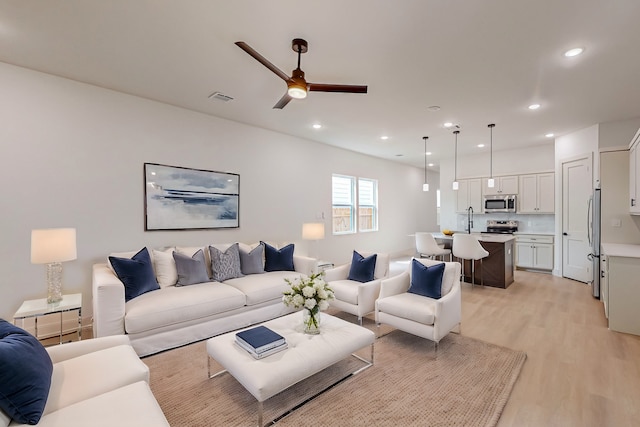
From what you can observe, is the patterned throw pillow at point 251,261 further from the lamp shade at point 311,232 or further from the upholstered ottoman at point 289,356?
the upholstered ottoman at point 289,356

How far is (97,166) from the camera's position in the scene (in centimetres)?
340

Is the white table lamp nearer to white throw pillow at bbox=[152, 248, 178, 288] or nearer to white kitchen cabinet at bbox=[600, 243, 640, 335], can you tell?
white throw pillow at bbox=[152, 248, 178, 288]

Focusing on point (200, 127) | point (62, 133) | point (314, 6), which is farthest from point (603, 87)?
point (62, 133)

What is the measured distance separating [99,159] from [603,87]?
6084 mm

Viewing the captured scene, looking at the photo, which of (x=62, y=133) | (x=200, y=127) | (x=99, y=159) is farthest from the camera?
(x=200, y=127)

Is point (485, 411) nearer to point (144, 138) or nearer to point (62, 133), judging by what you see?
point (144, 138)

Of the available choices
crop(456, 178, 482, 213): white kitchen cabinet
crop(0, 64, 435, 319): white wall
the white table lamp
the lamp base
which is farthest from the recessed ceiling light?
the lamp base

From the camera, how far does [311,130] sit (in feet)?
16.9

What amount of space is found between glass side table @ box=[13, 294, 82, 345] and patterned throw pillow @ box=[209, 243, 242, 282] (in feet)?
4.52

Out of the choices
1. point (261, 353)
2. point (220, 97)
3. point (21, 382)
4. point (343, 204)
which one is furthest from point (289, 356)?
point (343, 204)

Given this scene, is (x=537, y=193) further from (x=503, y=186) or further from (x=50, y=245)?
(x=50, y=245)

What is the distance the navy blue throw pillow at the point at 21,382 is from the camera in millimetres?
1209

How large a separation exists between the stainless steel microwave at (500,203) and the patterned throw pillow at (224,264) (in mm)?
6148

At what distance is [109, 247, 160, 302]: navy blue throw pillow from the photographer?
9.86 feet
